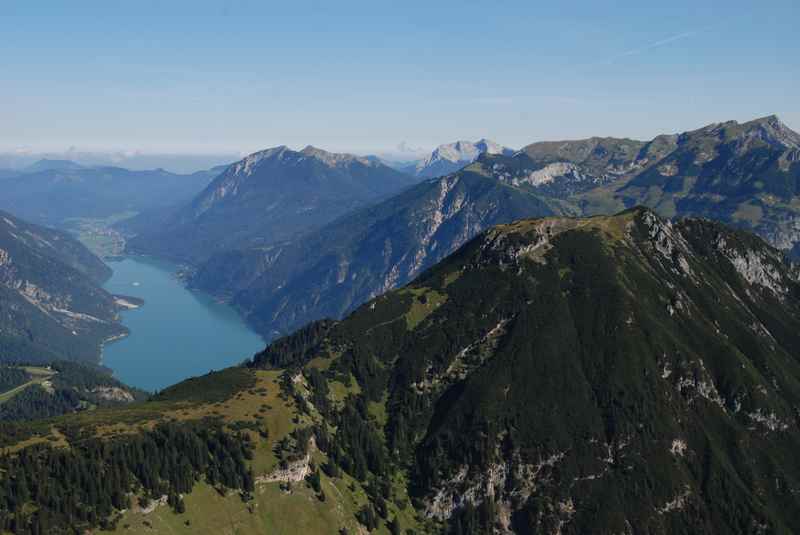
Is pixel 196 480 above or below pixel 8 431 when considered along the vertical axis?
below

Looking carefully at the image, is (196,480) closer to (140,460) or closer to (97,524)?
(140,460)

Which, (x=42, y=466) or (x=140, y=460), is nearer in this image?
(x=42, y=466)

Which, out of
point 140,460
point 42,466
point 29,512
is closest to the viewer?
point 29,512

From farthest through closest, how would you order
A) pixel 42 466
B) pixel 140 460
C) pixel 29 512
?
pixel 140 460, pixel 42 466, pixel 29 512

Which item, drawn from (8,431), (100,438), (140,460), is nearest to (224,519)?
(140,460)

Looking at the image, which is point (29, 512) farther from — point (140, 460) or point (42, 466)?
point (140, 460)

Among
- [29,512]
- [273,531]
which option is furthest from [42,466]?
[273,531]

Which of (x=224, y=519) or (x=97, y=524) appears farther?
(x=224, y=519)

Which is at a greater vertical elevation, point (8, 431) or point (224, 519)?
point (8, 431)

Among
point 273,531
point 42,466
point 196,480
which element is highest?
point 42,466
